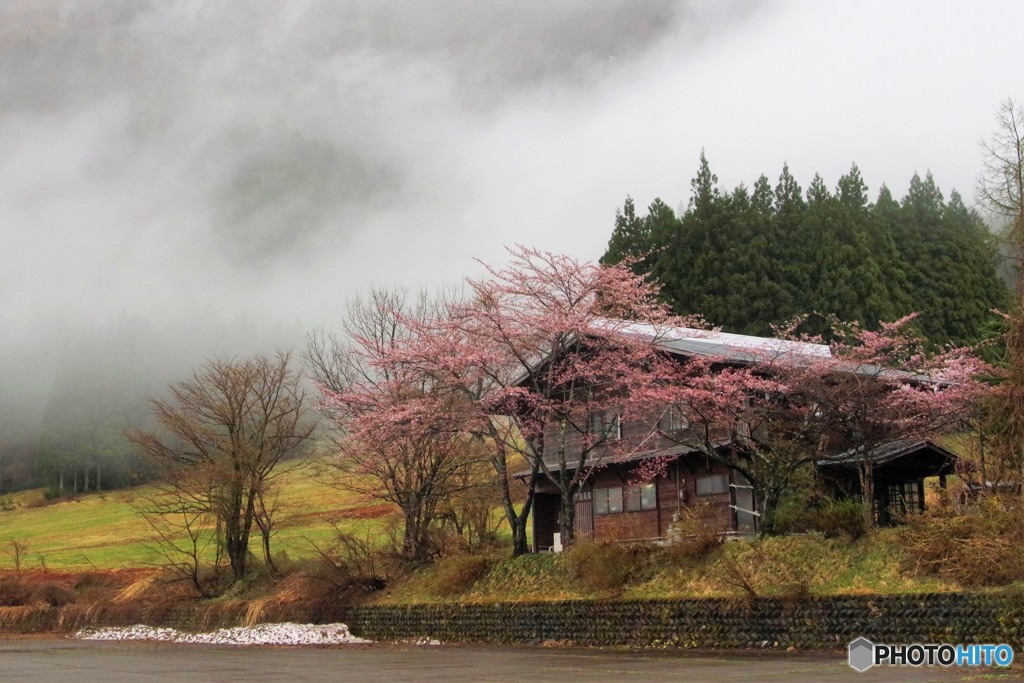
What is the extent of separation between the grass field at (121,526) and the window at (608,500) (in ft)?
31.8

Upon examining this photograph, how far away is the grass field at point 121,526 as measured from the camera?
5181 cm

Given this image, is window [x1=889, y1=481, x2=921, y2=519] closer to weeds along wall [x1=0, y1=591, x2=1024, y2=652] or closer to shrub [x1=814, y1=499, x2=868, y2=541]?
shrub [x1=814, y1=499, x2=868, y2=541]

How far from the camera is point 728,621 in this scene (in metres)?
22.0

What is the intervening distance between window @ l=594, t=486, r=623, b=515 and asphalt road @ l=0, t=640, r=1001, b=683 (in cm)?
1117

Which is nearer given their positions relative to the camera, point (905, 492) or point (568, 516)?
point (568, 516)

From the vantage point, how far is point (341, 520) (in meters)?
57.3

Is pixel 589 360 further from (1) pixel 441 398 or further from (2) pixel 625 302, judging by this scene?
(1) pixel 441 398

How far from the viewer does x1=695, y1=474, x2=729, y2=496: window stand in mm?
30297

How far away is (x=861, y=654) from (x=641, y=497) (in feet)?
49.4

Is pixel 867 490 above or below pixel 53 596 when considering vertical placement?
above

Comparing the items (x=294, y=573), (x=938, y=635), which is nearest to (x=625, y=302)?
(x=938, y=635)

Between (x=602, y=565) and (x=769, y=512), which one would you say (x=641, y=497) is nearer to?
(x=602, y=565)

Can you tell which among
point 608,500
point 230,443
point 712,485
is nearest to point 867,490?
point 712,485

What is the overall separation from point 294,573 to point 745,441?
17894mm
